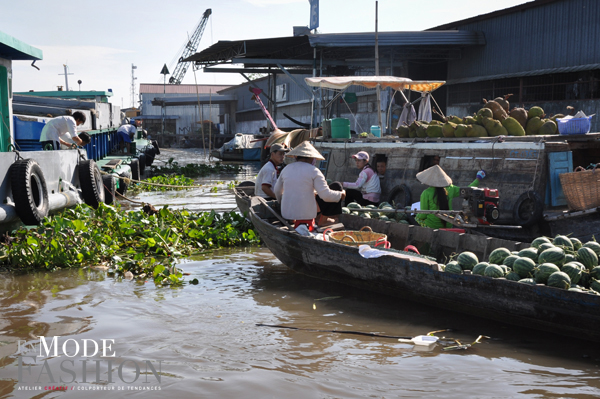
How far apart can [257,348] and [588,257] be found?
310 centimetres

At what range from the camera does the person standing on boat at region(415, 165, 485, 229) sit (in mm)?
7801

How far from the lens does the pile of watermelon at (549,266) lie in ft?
16.1

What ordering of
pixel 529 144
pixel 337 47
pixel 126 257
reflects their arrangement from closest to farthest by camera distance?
1. pixel 126 257
2. pixel 529 144
3. pixel 337 47

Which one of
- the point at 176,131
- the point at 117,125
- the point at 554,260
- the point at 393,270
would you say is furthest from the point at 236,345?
the point at 176,131

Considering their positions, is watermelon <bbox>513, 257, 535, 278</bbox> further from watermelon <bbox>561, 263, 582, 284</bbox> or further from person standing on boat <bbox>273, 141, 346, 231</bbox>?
person standing on boat <bbox>273, 141, 346, 231</bbox>

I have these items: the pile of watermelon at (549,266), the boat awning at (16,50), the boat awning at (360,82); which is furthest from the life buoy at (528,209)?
the boat awning at (16,50)

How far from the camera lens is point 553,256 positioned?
5195 mm

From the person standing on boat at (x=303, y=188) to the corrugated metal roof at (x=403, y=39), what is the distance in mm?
13545

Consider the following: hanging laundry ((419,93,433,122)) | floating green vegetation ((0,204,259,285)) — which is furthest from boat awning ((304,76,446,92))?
floating green vegetation ((0,204,259,285))

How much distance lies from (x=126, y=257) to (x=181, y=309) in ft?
7.95

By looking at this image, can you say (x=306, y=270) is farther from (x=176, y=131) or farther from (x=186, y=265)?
(x=176, y=131)

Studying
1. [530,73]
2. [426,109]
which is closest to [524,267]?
[426,109]

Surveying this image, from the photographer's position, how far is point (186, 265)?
27.1 ft

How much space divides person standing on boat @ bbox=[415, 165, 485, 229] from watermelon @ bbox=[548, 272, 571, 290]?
299 centimetres
